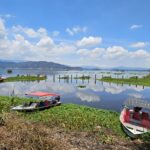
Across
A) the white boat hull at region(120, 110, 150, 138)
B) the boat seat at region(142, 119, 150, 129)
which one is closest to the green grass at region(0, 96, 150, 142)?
the white boat hull at region(120, 110, 150, 138)

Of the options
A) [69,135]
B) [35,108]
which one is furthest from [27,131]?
[35,108]

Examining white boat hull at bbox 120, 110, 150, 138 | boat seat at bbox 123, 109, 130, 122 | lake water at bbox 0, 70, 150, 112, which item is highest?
boat seat at bbox 123, 109, 130, 122

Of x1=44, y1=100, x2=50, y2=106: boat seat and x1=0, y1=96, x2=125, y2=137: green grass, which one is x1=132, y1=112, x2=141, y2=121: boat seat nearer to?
x1=0, y1=96, x2=125, y2=137: green grass

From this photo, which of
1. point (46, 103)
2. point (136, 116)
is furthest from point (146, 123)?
point (46, 103)

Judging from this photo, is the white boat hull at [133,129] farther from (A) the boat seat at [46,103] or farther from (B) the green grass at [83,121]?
(A) the boat seat at [46,103]

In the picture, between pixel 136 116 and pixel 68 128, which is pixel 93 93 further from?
pixel 68 128

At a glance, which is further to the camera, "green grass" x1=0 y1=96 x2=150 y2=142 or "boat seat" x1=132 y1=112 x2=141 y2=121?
"boat seat" x1=132 y1=112 x2=141 y2=121

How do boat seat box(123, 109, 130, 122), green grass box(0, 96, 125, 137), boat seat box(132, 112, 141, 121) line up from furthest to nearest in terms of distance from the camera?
boat seat box(132, 112, 141, 121) → boat seat box(123, 109, 130, 122) → green grass box(0, 96, 125, 137)

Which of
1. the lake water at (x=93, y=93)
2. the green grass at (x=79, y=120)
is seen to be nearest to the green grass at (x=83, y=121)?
the green grass at (x=79, y=120)

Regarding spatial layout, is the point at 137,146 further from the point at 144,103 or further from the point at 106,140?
the point at 144,103

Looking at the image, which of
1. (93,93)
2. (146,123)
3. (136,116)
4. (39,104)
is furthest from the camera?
(93,93)

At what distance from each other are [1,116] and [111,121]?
480 inches

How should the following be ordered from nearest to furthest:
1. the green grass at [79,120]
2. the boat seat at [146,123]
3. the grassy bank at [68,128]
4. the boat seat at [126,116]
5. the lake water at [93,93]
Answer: the grassy bank at [68,128], the green grass at [79,120], the boat seat at [146,123], the boat seat at [126,116], the lake water at [93,93]

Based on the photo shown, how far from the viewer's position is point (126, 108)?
2595 centimetres
